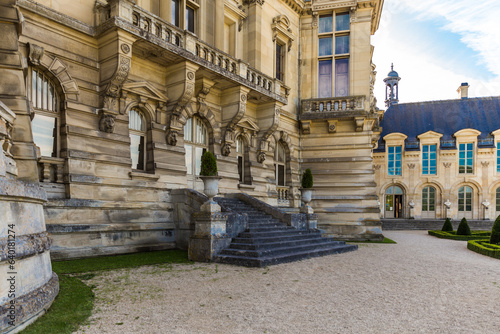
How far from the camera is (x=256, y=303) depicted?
573cm

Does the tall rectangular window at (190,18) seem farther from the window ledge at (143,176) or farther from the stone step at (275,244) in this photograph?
the stone step at (275,244)

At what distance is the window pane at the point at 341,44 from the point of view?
63.8 feet

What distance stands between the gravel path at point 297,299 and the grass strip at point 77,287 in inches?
9.2

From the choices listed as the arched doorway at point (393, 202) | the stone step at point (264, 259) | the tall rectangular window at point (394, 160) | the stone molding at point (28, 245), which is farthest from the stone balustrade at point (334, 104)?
the arched doorway at point (393, 202)

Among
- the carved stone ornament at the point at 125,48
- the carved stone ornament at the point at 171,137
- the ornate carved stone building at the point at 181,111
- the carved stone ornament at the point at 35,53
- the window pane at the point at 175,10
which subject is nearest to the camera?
the carved stone ornament at the point at 35,53

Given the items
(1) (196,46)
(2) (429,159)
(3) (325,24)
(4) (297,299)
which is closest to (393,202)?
(2) (429,159)

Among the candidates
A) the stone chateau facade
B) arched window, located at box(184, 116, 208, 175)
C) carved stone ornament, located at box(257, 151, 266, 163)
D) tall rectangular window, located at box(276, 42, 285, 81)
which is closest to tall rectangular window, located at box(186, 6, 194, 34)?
the stone chateau facade

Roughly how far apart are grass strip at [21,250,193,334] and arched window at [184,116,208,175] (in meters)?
3.79

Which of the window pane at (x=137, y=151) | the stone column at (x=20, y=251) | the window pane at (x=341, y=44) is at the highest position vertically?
the window pane at (x=341, y=44)

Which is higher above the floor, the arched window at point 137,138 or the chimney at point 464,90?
the chimney at point 464,90

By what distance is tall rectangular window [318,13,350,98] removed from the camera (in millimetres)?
19422

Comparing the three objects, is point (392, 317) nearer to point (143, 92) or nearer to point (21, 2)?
point (143, 92)

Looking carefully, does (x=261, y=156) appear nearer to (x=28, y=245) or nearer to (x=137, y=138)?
(x=137, y=138)

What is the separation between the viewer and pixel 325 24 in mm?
19828
